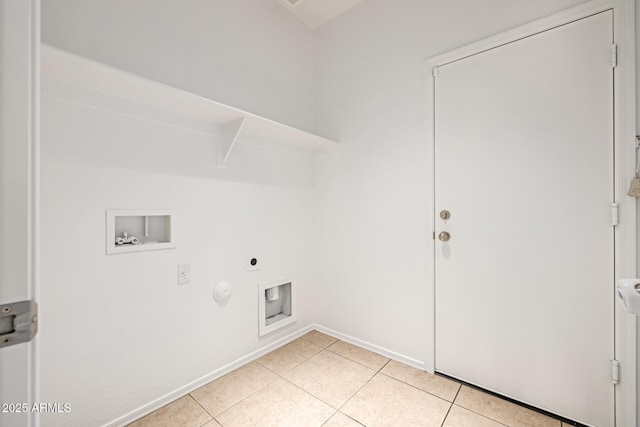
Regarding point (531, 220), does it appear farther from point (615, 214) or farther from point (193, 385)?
point (193, 385)

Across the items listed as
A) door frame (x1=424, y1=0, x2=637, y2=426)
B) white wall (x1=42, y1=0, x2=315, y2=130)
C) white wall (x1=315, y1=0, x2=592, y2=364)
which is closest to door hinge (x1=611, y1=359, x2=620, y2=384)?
door frame (x1=424, y1=0, x2=637, y2=426)

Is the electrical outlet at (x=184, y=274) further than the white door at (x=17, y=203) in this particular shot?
Yes

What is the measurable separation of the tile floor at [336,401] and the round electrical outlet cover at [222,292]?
530 mm

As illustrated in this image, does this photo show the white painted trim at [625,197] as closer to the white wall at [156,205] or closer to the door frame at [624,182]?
the door frame at [624,182]

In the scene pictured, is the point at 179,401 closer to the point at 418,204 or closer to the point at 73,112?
the point at 73,112

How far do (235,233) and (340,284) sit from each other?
1067 mm

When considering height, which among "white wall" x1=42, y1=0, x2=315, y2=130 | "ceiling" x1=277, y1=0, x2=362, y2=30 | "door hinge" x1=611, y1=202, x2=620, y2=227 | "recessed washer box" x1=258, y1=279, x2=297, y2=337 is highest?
"ceiling" x1=277, y1=0, x2=362, y2=30

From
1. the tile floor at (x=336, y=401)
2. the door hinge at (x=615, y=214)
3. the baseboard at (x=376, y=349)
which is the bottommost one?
the tile floor at (x=336, y=401)

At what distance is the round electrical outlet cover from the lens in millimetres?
1848

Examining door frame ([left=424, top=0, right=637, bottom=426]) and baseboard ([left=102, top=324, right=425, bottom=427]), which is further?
baseboard ([left=102, top=324, right=425, bottom=427])

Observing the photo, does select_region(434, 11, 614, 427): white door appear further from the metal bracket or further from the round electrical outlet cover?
the metal bracket

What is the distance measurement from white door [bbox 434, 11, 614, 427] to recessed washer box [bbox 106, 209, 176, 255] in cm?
178

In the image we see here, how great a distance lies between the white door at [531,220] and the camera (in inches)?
54.2

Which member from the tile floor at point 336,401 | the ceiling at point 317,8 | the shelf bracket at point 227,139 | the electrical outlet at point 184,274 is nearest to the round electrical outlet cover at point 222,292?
the electrical outlet at point 184,274
